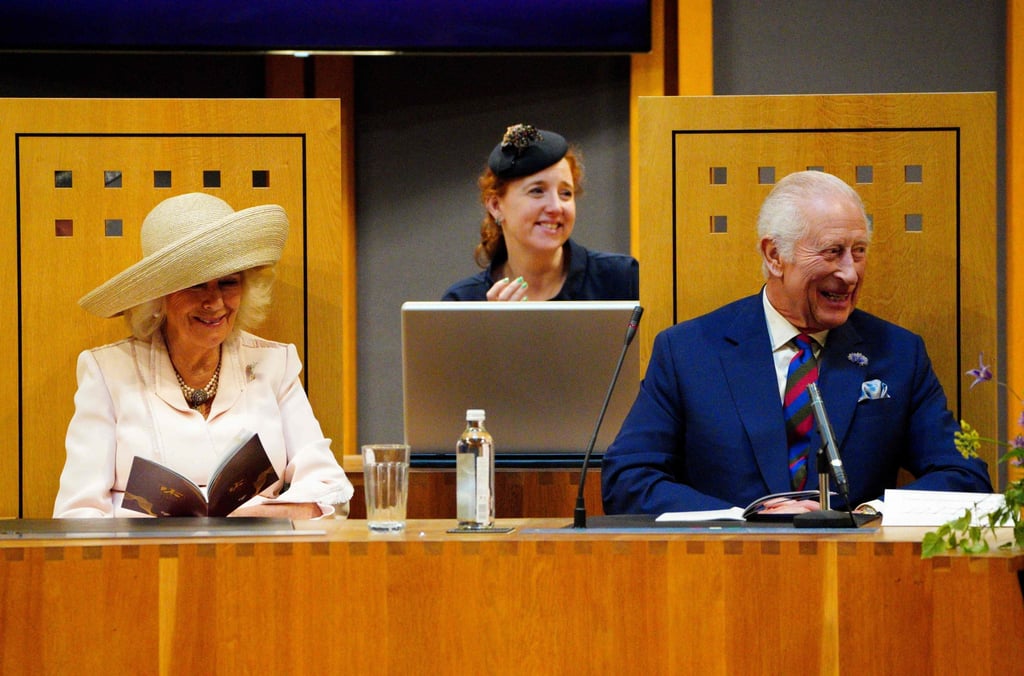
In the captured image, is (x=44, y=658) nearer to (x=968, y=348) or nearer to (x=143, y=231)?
(x=143, y=231)

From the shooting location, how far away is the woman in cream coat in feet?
9.20

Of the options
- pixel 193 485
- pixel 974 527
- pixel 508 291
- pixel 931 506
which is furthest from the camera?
pixel 508 291

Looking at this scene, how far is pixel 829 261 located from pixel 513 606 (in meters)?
1.22

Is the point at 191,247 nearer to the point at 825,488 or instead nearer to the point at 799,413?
the point at 799,413

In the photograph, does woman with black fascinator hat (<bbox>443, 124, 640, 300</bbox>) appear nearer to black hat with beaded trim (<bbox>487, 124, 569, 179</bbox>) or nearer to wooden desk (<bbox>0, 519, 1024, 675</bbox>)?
black hat with beaded trim (<bbox>487, 124, 569, 179</bbox>)

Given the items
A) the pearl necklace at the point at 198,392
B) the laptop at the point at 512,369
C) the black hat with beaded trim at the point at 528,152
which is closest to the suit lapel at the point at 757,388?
the laptop at the point at 512,369

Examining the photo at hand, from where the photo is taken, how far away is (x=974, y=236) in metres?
3.12

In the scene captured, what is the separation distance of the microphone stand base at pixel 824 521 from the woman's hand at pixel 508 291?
1.49 metres

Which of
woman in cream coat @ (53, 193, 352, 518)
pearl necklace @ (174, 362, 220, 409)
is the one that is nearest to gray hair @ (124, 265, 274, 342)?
woman in cream coat @ (53, 193, 352, 518)

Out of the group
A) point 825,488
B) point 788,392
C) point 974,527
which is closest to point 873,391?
point 788,392

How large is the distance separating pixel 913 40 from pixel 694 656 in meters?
3.53

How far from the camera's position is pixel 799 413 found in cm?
278

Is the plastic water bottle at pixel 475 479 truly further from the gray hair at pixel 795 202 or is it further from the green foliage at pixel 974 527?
the gray hair at pixel 795 202

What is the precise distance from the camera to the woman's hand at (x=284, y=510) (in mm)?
2678
